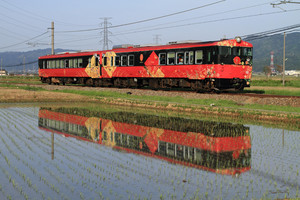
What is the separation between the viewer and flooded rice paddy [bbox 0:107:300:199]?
25.1 feet

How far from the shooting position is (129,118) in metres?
18.8

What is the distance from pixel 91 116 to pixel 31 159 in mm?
9386

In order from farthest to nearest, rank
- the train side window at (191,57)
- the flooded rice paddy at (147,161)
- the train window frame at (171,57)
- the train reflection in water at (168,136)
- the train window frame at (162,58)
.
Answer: the train window frame at (162,58) < the train window frame at (171,57) < the train side window at (191,57) < the train reflection in water at (168,136) < the flooded rice paddy at (147,161)

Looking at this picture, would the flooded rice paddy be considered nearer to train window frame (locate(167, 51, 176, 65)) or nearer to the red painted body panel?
train window frame (locate(167, 51, 176, 65))

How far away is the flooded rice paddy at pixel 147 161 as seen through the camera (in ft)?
25.1

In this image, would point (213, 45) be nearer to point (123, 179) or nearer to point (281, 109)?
point (281, 109)

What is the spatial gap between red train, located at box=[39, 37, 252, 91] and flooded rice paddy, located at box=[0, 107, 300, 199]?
10.9m

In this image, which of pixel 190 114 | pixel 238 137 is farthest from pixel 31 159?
pixel 190 114

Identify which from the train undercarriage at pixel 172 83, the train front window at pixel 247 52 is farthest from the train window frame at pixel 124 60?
the train front window at pixel 247 52

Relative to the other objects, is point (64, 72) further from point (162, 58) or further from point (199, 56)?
point (199, 56)

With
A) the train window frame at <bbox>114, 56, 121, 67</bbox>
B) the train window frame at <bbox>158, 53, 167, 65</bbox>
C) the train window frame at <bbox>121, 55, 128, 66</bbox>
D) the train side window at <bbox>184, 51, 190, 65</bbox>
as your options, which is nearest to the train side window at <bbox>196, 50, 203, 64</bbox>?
the train side window at <bbox>184, 51, 190, 65</bbox>

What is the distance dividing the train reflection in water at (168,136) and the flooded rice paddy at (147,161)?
3cm

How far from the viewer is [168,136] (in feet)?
44.9

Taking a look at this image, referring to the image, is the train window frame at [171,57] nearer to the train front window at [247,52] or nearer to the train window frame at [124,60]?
the train front window at [247,52]
